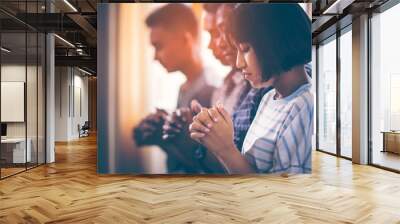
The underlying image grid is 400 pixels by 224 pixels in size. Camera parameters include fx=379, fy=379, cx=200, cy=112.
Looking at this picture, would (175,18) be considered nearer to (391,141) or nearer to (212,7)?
(212,7)

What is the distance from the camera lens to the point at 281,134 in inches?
254

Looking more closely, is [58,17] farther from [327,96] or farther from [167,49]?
[327,96]

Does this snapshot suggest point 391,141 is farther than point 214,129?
Yes

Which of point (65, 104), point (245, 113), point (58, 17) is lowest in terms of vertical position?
point (245, 113)

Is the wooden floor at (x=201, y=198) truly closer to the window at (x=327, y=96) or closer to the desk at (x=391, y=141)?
the desk at (x=391, y=141)

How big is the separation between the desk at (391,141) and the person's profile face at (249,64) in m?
3.23

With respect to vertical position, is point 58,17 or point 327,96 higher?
point 58,17

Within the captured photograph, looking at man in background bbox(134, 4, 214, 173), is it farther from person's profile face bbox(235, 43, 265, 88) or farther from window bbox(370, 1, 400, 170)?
window bbox(370, 1, 400, 170)

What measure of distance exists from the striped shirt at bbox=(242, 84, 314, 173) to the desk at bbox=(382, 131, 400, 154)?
2.32 meters

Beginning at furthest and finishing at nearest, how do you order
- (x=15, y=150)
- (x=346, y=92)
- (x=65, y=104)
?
(x=65, y=104), (x=346, y=92), (x=15, y=150)

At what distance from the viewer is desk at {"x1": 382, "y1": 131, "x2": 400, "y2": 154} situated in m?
7.65

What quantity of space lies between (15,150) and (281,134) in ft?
16.1


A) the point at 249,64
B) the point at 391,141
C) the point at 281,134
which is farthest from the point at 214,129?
the point at 391,141

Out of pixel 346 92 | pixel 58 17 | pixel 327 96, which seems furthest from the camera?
pixel 327 96
